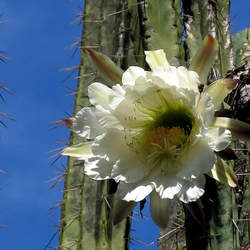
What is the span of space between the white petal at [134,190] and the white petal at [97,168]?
0.04 m

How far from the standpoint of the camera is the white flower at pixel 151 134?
3.63ft

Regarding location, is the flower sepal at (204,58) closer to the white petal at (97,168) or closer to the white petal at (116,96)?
the white petal at (116,96)

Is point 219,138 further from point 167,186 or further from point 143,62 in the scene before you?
point 143,62

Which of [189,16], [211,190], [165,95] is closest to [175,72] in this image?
[165,95]

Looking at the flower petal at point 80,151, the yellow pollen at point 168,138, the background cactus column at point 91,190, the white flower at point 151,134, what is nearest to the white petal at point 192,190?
the white flower at point 151,134

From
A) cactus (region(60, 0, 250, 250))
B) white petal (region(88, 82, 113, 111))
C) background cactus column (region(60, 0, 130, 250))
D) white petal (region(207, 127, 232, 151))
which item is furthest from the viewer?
background cactus column (region(60, 0, 130, 250))

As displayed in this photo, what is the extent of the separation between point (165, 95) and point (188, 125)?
102 mm

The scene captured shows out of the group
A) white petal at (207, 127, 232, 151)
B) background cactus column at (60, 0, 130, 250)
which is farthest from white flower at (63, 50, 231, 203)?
background cactus column at (60, 0, 130, 250)

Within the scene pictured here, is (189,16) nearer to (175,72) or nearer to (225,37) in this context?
(225,37)

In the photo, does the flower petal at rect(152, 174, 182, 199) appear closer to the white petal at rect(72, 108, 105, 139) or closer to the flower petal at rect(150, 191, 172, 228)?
the flower petal at rect(150, 191, 172, 228)

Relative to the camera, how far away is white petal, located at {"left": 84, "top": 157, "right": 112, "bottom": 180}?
3.80ft

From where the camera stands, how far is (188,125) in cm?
124

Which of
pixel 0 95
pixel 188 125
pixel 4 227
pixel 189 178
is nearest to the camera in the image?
pixel 189 178

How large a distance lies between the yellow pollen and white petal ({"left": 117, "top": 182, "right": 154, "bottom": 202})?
0.10 meters
